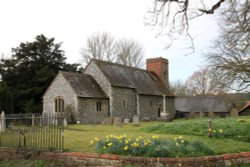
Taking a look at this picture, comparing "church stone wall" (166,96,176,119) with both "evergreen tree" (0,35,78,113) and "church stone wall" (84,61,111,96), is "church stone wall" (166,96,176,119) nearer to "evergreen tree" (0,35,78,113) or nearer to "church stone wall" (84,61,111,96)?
"church stone wall" (84,61,111,96)

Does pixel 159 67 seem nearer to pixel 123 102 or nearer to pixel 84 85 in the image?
pixel 123 102

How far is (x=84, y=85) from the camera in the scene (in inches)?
1523

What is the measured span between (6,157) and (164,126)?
9941mm

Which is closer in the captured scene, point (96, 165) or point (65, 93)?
point (96, 165)

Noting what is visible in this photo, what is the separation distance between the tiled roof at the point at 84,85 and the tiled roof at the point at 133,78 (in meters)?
1.77

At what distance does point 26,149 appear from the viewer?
13547mm

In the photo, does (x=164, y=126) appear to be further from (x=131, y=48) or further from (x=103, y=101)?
(x=131, y=48)

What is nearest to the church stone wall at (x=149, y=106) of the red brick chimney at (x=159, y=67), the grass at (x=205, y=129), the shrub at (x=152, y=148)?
the red brick chimney at (x=159, y=67)

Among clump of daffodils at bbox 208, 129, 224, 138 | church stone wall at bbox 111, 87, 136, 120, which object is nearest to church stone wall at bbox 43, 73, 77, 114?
church stone wall at bbox 111, 87, 136, 120

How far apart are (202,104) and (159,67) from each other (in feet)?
39.7

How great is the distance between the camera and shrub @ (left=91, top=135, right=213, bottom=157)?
11.5m

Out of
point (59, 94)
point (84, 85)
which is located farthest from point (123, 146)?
point (84, 85)

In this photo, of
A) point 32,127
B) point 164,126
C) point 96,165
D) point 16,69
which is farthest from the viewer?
point 16,69

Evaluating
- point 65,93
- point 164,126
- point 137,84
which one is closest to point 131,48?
point 137,84
